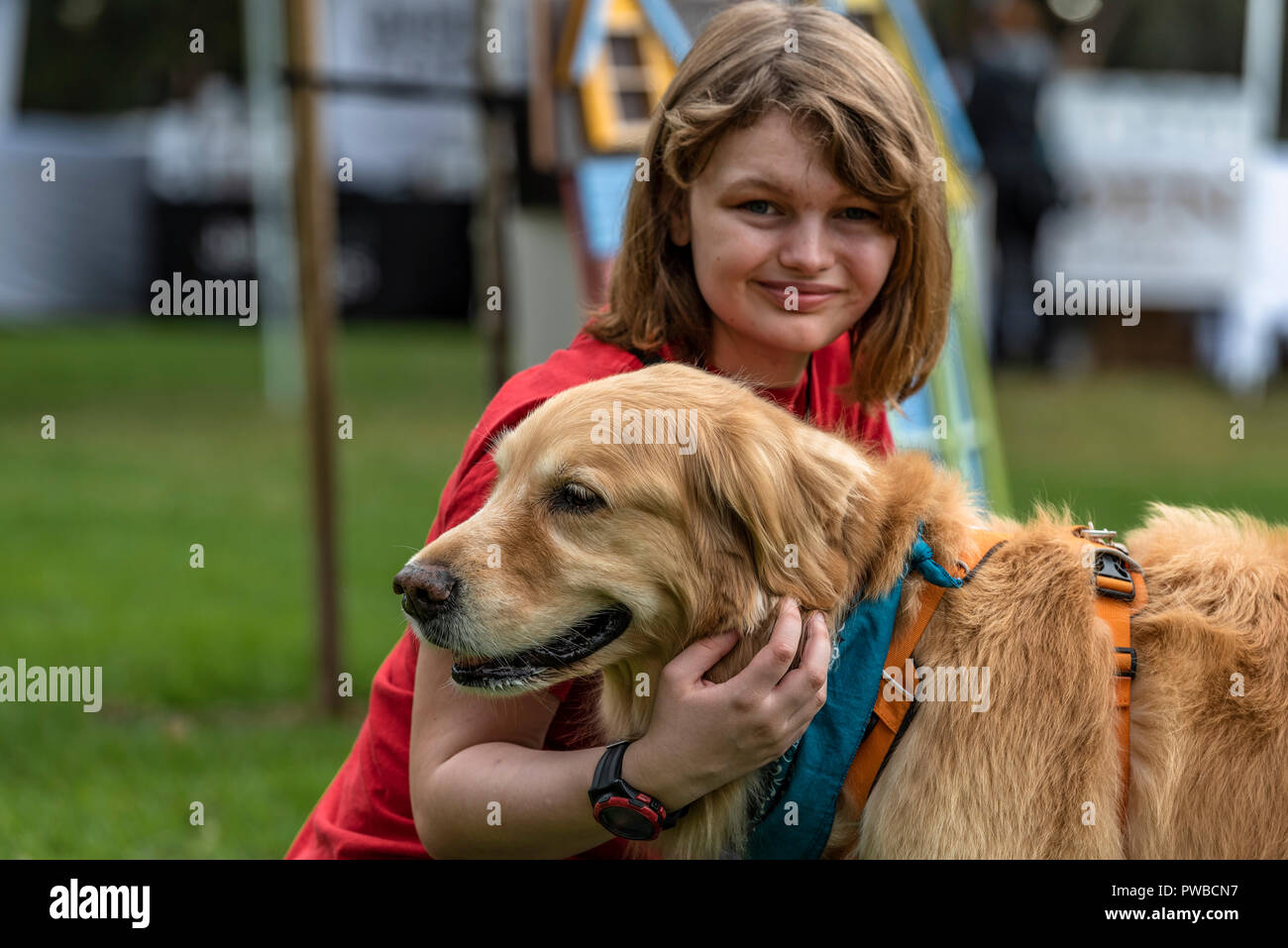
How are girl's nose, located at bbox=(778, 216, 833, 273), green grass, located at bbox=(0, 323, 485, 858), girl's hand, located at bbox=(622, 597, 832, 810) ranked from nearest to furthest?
girl's hand, located at bbox=(622, 597, 832, 810) → girl's nose, located at bbox=(778, 216, 833, 273) → green grass, located at bbox=(0, 323, 485, 858)

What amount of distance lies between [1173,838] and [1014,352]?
1452cm

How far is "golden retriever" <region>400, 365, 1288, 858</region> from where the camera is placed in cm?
264

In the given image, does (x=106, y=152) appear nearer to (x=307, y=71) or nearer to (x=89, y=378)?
(x=89, y=378)

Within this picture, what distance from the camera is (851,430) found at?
3.44 metres

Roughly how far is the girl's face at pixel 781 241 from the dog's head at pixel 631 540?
47 cm

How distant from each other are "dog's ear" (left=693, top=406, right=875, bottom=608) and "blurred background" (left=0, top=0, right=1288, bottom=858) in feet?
2.73

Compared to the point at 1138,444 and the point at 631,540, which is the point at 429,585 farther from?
the point at 1138,444

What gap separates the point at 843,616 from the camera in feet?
9.03

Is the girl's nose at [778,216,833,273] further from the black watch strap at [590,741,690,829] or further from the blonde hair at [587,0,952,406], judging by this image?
the black watch strap at [590,741,690,829]

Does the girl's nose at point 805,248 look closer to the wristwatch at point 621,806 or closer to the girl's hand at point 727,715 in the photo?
the girl's hand at point 727,715

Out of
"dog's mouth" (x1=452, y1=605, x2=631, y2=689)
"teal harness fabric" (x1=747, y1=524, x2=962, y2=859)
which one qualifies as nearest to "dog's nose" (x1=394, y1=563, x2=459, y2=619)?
"dog's mouth" (x1=452, y1=605, x2=631, y2=689)

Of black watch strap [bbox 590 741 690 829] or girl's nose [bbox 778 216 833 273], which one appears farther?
girl's nose [bbox 778 216 833 273]

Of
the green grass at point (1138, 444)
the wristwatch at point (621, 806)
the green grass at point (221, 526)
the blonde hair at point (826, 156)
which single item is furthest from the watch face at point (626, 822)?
the green grass at point (1138, 444)
